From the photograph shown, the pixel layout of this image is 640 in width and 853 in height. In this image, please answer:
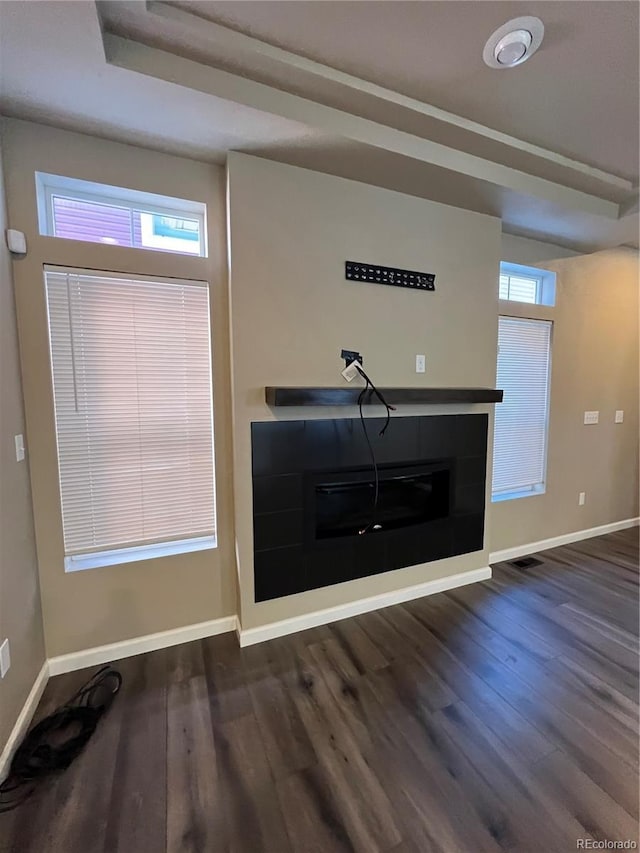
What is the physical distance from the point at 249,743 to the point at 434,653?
3.52 ft

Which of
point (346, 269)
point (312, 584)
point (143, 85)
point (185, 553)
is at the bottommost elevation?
point (312, 584)

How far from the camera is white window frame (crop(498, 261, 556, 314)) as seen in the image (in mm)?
3094

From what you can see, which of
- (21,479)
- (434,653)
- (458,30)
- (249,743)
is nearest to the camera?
(458,30)

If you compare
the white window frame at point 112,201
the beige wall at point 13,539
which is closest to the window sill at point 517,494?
the white window frame at point 112,201

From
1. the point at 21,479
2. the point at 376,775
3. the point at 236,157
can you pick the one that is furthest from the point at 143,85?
the point at 376,775

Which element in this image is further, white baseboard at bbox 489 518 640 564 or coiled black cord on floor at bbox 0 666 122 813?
white baseboard at bbox 489 518 640 564

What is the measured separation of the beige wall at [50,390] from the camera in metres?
1.70

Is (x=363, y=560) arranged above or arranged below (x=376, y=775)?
above

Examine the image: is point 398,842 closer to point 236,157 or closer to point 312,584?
point 312,584

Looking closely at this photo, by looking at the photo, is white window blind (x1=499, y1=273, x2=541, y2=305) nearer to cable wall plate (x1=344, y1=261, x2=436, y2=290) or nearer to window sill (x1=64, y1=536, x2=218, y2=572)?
cable wall plate (x1=344, y1=261, x2=436, y2=290)

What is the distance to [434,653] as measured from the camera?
2055mm

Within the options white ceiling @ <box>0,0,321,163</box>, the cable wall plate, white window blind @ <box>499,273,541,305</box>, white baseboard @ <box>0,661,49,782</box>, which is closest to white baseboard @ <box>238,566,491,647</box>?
white baseboard @ <box>0,661,49,782</box>

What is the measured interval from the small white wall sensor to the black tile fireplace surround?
4.35 ft

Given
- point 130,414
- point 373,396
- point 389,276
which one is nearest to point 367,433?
point 373,396
